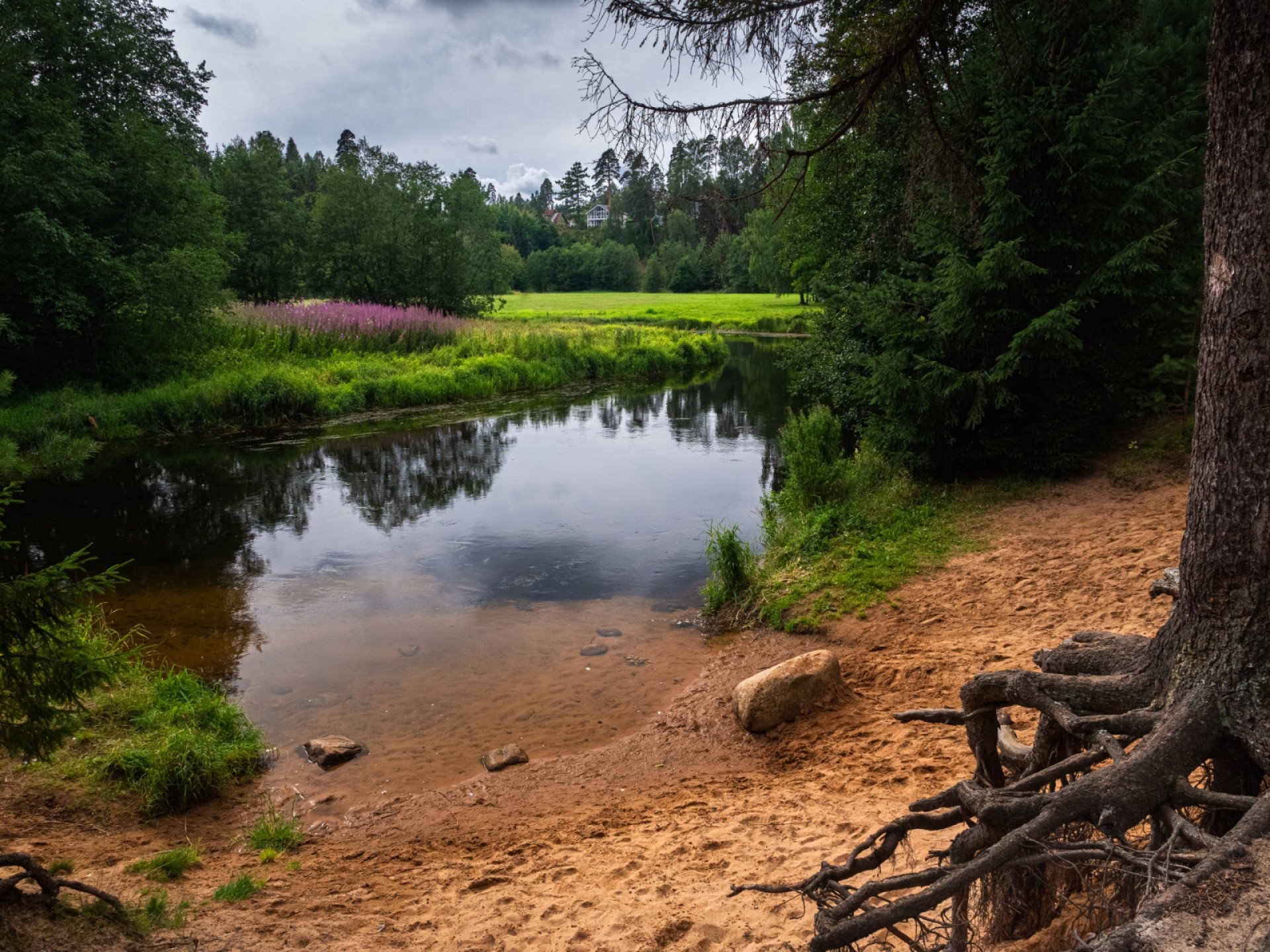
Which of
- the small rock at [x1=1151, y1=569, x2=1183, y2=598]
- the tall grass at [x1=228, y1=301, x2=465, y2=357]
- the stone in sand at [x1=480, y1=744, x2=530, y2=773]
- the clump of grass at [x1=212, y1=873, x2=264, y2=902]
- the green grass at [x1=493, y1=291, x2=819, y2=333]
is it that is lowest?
the stone in sand at [x1=480, y1=744, x2=530, y2=773]

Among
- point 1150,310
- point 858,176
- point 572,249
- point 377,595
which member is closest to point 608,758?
point 377,595

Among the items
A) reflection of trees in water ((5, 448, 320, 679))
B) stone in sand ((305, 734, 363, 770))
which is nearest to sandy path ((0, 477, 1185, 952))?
stone in sand ((305, 734, 363, 770))

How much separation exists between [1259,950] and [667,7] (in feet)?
13.3

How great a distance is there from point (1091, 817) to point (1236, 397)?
1315 millimetres

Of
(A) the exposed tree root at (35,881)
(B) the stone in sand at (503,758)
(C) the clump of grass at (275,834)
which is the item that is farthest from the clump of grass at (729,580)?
(A) the exposed tree root at (35,881)

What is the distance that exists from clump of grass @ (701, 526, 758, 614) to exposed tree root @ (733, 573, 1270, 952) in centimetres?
632

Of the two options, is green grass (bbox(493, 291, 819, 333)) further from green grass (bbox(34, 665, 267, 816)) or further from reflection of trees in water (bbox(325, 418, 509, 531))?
green grass (bbox(34, 665, 267, 816))

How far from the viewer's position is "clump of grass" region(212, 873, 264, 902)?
4.57 meters

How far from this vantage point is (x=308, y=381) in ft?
74.7

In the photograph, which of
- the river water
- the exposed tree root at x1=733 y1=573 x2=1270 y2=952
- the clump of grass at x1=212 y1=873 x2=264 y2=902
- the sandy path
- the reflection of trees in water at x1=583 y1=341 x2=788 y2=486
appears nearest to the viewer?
the exposed tree root at x1=733 y1=573 x2=1270 y2=952

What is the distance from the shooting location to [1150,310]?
10234 millimetres

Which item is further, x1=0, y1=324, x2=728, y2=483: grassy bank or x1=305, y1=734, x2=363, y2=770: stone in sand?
x1=0, y1=324, x2=728, y2=483: grassy bank

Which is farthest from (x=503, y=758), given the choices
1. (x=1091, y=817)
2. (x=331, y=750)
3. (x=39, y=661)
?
(x=1091, y=817)

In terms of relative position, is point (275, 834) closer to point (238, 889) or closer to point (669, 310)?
point (238, 889)
